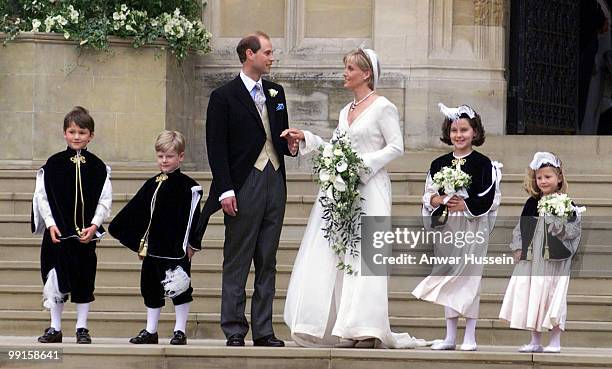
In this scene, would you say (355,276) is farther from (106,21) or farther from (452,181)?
(106,21)

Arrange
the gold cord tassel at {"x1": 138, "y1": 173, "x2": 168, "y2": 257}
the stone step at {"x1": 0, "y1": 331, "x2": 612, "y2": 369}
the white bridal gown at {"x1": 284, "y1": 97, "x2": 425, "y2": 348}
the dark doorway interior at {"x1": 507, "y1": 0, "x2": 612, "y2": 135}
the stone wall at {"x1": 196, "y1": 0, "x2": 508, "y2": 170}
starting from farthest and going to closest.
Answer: the dark doorway interior at {"x1": 507, "y1": 0, "x2": 612, "y2": 135} < the stone wall at {"x1": 196, "y1": 0, "x2": 508, "y2": 170} < the gold cord tassel at {"x1": 138, "y1": 173, "x2": 168, "y2": 257} < the white bridal gown at {"x1": 284, "y1": 97, "x2": 425, "y2": 348} < the stone step at {"x1": 0, "y1": 331, "x2": 612, "y2": 369}

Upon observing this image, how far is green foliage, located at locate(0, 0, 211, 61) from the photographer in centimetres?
1703

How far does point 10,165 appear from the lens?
664 inches

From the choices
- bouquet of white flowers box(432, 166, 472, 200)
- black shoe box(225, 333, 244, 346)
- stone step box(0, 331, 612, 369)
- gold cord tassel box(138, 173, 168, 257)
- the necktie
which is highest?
the necktie

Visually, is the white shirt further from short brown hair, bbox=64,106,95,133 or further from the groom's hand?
the groom's hand

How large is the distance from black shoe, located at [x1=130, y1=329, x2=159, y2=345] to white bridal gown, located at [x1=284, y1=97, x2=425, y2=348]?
97 cm

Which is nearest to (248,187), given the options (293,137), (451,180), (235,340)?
(293,137)

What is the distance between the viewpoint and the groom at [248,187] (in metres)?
12.2

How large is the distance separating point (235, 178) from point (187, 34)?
544cm

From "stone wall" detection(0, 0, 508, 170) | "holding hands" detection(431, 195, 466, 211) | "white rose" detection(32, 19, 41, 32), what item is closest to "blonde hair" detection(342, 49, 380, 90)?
"holding hands" detection(431, 195, 466, 211)

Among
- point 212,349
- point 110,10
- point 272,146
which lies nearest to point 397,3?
point 110,10

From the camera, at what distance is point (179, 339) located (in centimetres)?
1240

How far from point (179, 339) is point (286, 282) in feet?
6.08

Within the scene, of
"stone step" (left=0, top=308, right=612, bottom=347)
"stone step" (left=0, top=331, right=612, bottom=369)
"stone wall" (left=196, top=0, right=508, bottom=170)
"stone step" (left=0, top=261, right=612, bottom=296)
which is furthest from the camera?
"stone wall" (left=196, top=0, right=508, bottom=170)
